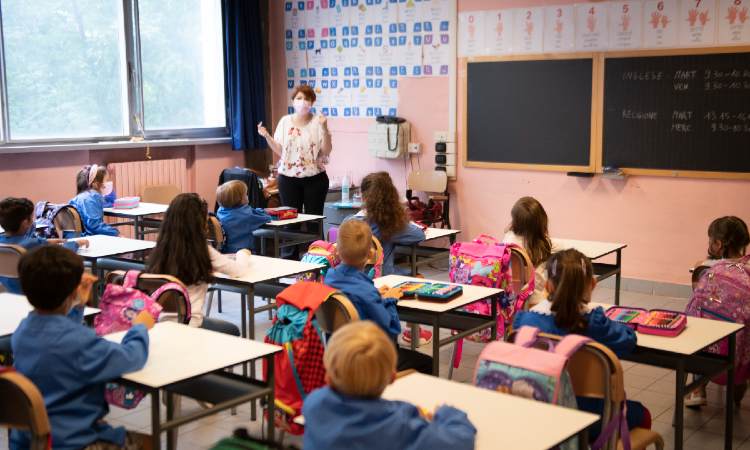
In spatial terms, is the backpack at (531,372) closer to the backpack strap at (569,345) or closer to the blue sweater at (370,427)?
the backpack strap at (569,345)

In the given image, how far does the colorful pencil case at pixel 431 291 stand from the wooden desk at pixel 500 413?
1.22 metres

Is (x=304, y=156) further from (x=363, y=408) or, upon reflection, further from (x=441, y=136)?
(x=363, y=408)

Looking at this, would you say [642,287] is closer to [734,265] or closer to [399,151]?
[399,151]

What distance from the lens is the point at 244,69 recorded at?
29.6ft

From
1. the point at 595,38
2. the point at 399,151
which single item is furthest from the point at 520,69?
the point at 399,151

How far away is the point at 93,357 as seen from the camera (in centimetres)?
252

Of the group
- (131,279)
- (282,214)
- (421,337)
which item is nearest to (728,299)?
(421,337)

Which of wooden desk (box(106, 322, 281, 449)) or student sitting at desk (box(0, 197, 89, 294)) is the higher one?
student sitting at desk (box(0, 197, 89, 294))

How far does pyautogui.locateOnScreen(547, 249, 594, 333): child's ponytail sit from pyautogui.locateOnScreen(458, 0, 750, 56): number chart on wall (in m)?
4.18

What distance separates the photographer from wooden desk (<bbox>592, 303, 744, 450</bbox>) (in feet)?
10.3

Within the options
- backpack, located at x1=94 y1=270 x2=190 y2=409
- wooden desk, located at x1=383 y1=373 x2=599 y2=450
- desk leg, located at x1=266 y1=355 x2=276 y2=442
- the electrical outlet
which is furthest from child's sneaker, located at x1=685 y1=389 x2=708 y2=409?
the electrical outlet

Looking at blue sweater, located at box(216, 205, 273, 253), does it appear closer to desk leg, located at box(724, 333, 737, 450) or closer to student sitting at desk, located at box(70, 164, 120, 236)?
student sitting at desk, located at box(70, 164, 120, 236)

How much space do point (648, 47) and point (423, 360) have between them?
4165 millimetres

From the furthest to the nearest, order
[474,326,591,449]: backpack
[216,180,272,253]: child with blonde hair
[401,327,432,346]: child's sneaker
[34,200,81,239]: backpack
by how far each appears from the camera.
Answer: [216,180,272,253]: child with blonde hair, [34,200,81,239]: backpack, [401,327,432,346]: child's sneaker, [474,326,591,449]: backpack
